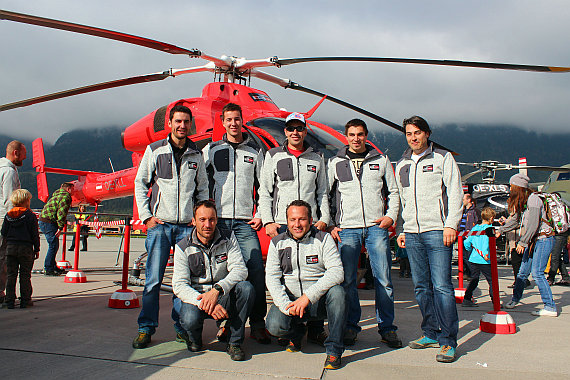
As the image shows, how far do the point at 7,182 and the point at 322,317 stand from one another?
3.85m

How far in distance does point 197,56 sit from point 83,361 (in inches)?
197

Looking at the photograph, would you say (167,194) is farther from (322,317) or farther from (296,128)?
(322,317)

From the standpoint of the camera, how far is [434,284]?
11.2 feet

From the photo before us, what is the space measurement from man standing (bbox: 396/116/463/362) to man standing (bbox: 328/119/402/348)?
6.9 inches

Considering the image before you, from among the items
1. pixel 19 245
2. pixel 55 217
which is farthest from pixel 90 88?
pixel 55 217

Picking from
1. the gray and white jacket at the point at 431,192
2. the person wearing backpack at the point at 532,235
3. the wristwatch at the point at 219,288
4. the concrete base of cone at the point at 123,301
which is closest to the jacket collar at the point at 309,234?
the wristwatch at the point at 219,288

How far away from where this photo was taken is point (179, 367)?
290 centimetres

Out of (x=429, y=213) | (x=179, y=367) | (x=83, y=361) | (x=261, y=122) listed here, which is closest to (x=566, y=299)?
(x=429, y=213)

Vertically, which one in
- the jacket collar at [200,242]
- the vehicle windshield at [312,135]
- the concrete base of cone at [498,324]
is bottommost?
the concrete base of cone at [498,324]

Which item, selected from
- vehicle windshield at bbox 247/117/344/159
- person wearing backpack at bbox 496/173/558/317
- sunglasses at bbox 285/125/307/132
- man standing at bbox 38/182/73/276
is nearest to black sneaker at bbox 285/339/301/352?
sunglasses at bbox 285/125/307/132

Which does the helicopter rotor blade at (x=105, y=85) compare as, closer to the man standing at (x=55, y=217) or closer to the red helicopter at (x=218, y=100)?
the red helicopter at (x=218, y=100)

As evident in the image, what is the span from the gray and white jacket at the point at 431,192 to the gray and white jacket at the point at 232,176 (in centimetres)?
133

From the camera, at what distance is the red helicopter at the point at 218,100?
520 cm

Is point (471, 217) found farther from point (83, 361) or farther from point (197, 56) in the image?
point (83, 361)
